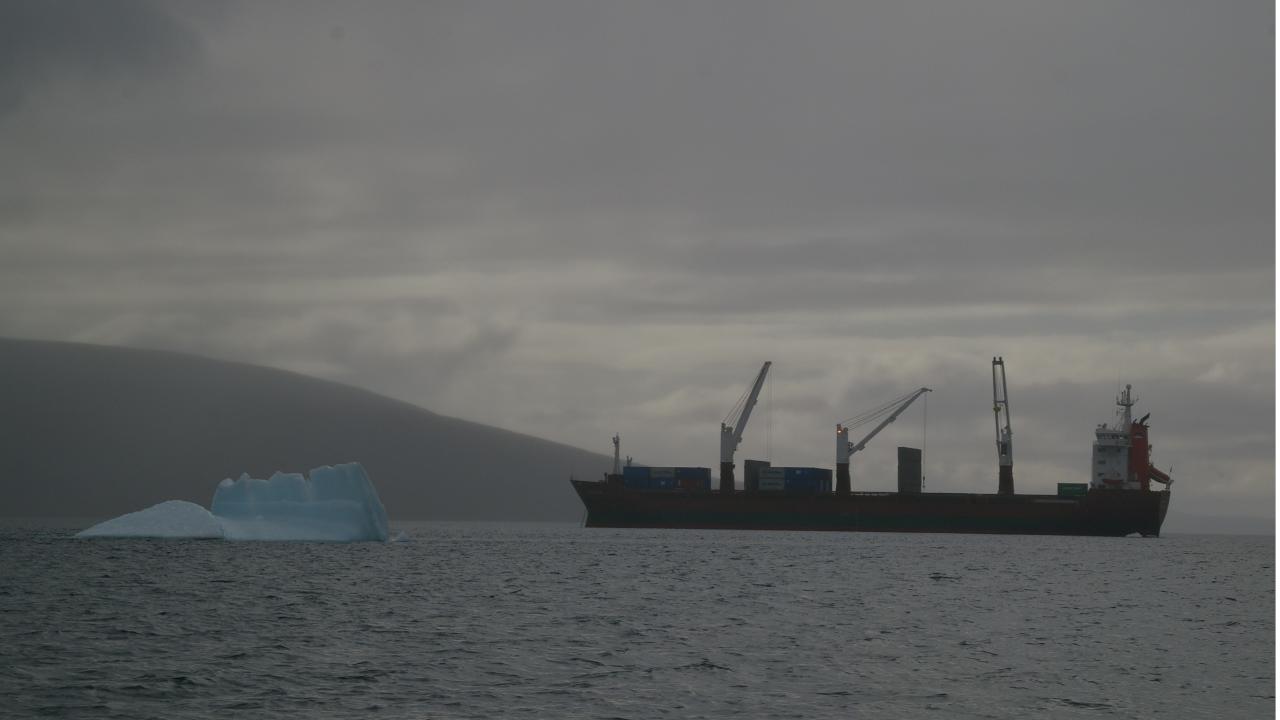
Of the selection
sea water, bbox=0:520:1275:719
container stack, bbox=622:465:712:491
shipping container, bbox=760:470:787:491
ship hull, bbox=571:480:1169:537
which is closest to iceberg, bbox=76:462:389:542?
sea water, bbox=0:520:1275:719

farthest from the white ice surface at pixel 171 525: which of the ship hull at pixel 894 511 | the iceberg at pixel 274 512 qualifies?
the ship hull at pixel 894 511

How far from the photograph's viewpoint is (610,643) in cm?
2694

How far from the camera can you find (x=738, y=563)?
60531 mm

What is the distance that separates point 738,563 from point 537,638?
34179 millimetres

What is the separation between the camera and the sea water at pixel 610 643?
64.5ft

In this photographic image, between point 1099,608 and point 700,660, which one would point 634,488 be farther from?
point 700,660

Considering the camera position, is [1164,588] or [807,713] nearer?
[807,713]

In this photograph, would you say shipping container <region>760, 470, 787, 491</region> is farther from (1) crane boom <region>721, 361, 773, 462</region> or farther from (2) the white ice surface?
(2) the white ice surface

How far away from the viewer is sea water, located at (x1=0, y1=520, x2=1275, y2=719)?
1967 cm

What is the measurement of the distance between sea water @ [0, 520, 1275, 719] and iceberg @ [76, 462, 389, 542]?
546 cm

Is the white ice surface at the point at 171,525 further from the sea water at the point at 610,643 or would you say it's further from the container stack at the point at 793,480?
the container stack at the point at 793,480

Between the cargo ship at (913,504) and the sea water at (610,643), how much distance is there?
55.6 meters

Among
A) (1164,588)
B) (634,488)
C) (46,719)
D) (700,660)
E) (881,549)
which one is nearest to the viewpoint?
(46,719)

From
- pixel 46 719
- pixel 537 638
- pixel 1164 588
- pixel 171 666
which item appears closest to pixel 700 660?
pixel 537 638
